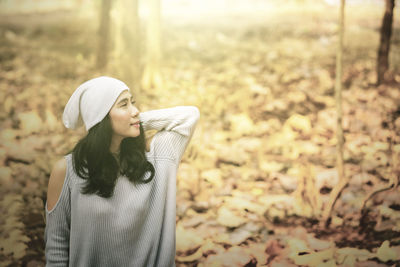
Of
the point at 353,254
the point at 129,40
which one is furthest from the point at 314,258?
the point at 129,40

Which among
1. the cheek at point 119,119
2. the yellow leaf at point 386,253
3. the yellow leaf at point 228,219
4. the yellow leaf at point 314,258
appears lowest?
the yellow leaf at point 314,258

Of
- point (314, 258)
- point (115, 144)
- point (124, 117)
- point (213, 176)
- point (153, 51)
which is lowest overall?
point (314, 258)

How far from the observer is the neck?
3.84 feet

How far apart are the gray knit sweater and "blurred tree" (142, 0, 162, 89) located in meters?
0.82

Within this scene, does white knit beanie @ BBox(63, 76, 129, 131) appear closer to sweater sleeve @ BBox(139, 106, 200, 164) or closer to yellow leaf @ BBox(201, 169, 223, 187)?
sweater sleeve @ BBox(139, 106, 200, 164)

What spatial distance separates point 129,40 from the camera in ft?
6.61

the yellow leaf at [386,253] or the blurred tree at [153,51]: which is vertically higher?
the blurred tree at [153,51]

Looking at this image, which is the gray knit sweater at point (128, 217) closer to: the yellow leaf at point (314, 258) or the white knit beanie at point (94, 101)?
the white knit beanie at point (94, 101)

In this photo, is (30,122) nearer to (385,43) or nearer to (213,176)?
(213,176)

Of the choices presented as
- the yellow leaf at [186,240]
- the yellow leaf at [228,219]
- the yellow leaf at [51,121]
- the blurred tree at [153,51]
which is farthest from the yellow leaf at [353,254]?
the yellow leaf at [51,121]

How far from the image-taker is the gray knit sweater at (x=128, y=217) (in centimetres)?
110

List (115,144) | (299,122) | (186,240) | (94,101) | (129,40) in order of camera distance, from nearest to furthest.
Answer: (94,101)
(115,144)
(186,240)
(299,122)
(129,40)

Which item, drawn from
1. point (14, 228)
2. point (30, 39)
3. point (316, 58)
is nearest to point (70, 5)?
point (30, 39)

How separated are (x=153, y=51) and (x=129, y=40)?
0.52 ft
